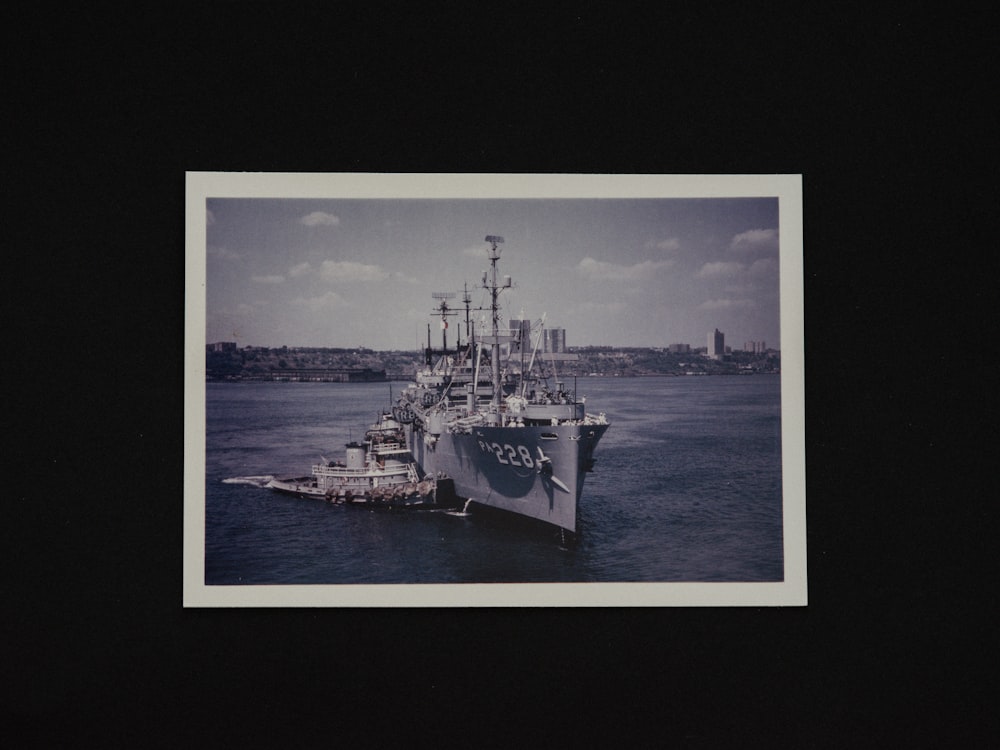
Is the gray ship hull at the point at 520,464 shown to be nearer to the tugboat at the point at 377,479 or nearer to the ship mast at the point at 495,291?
the tugboat at the point at 377,479

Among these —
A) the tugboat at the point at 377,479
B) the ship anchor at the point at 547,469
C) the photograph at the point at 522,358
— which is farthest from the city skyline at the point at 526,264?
the ship anchor at the point at 547,469

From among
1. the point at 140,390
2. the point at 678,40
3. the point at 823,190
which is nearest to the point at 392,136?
the point at 678,40

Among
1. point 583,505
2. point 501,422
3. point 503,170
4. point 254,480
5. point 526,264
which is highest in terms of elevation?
point 503,170

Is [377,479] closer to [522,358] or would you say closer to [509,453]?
[509,453]

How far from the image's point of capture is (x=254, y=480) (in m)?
3.01

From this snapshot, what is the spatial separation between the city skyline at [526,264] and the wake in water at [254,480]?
514 mm

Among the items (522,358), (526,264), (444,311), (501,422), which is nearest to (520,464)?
(501,422)

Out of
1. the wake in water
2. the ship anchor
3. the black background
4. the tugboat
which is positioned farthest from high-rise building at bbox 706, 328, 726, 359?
the wake in water

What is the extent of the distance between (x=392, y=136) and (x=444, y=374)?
3.03 ft

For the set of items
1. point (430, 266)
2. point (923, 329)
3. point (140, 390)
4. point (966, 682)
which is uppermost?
point (430, 266)

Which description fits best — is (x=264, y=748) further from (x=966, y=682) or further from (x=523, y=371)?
(x=966, y=682)

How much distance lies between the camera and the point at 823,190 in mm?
3086

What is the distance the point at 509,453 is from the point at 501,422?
0.41ft

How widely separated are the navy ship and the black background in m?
0.45
